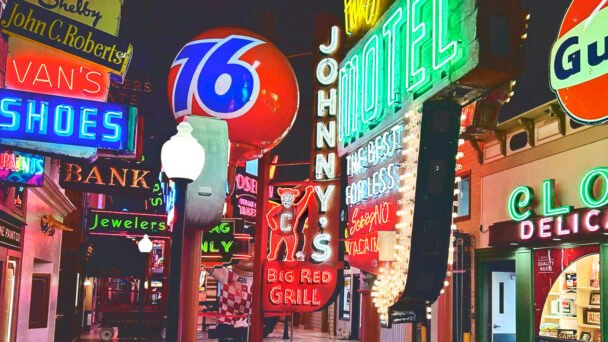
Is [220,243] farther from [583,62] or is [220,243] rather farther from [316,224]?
[583,62]

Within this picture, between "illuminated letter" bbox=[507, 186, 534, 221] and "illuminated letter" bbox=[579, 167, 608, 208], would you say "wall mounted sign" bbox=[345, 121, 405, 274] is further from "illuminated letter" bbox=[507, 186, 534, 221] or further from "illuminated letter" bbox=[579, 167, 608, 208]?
"illuminated letter" bbox=[507, 186, 534, 221]

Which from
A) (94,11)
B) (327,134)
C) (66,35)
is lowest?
(327,134)

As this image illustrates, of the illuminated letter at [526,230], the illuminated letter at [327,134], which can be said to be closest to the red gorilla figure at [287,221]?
the illuminated letter at [327,134]

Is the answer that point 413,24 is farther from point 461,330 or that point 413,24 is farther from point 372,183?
point 461,330

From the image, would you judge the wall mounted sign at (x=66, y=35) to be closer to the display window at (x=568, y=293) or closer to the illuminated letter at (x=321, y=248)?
the illuminated letter at (x=321, y=248)

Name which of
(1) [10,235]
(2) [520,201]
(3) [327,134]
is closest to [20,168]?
(1) [10,235]

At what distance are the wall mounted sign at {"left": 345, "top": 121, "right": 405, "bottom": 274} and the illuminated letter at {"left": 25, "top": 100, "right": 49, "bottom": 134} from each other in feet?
12.9

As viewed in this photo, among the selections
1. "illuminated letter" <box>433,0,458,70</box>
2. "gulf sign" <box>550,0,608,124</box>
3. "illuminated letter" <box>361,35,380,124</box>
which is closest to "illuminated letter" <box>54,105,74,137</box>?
"illuminated letter" <box>361,35,380,124</box>

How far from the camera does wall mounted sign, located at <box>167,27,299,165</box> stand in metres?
6.88

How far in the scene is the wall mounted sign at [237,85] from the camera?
6.88 metres

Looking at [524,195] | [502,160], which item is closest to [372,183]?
[524,195]

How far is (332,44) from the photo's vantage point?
45.5 feet

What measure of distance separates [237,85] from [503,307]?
1252 cm

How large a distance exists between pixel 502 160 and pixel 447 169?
34.7ft
